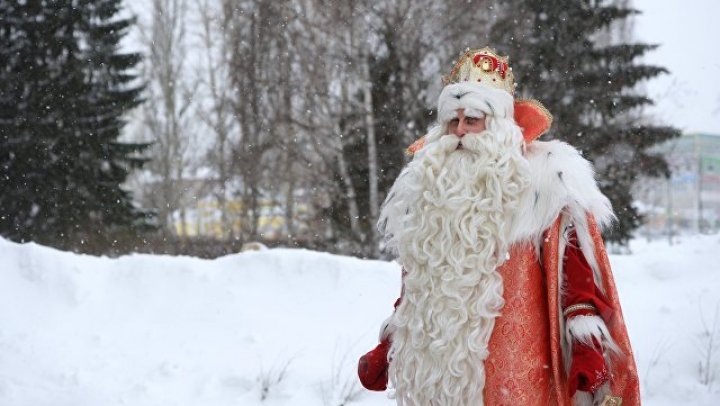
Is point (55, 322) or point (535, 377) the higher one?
point (535, 377)

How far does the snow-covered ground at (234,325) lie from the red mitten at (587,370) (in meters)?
3.60

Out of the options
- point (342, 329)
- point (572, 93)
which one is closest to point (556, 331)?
point (342, 329)

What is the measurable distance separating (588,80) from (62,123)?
11.4 meters

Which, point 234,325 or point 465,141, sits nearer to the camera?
point 465,141

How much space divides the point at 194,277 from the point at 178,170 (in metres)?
17.2

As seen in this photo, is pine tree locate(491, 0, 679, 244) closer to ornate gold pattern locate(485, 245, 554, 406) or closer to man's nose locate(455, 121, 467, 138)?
man's nose locate(455, 121, 467, 138)

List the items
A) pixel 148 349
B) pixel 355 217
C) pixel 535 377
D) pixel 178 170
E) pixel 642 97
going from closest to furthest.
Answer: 1. pixel 535 377
2. pixel 148 349
3. pixel 355 217
4. pixel 642 97
5. pixel 178 170

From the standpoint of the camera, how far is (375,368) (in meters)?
2.96

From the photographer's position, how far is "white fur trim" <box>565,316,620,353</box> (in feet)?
8.21

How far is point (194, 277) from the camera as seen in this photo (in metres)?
7.43

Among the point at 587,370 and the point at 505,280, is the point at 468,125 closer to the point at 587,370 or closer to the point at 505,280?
the point at 505,280

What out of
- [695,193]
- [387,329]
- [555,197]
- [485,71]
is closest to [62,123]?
[387,329]

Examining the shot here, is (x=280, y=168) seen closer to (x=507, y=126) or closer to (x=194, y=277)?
(x=194, y=277)

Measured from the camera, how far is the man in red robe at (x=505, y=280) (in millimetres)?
2592
